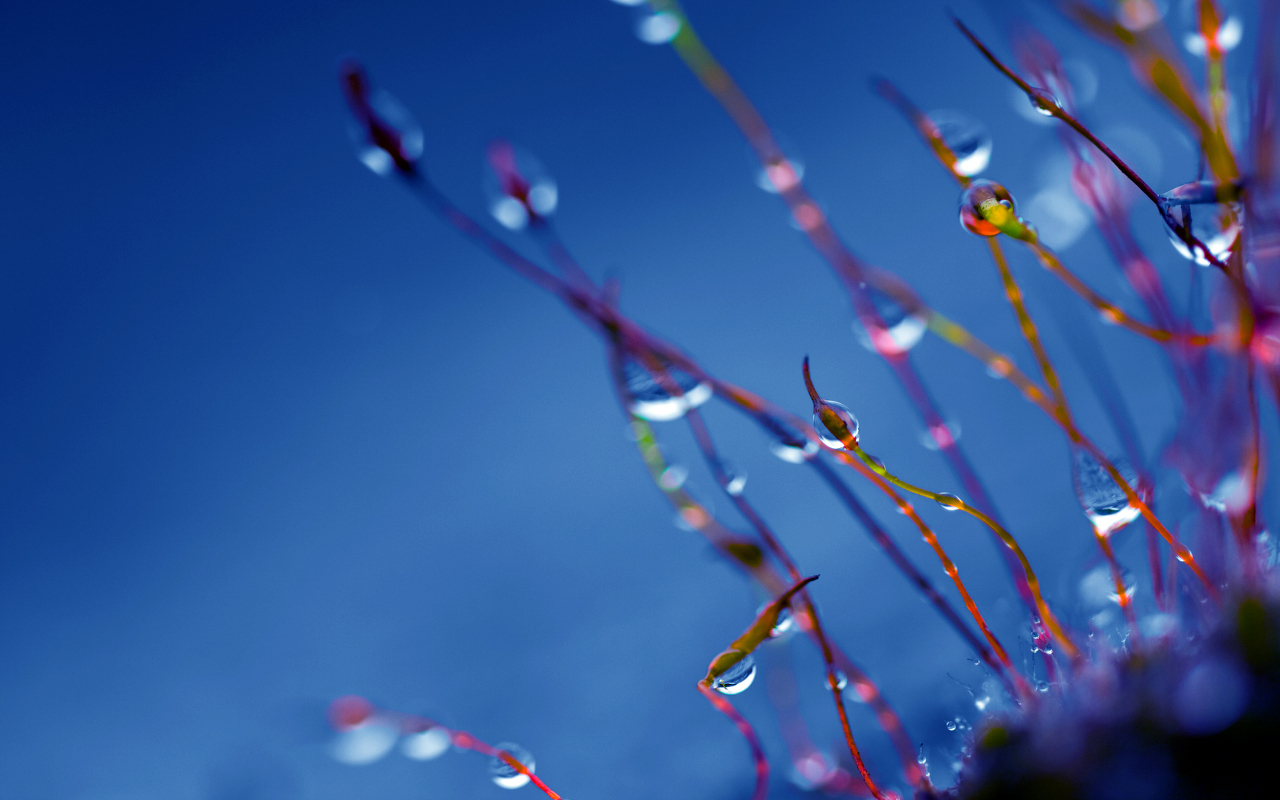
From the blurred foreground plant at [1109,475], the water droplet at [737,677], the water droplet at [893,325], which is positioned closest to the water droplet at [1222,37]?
the blurred foreground plant at [1109,475]

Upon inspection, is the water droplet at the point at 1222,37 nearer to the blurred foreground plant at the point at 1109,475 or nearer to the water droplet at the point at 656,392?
the blurred foreground plant at the point at 1109,475

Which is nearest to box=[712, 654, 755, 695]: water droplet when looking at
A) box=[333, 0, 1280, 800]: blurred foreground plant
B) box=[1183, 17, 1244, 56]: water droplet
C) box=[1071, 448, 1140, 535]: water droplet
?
box=[333, 0, 1280, 800]: blurred foreground plant

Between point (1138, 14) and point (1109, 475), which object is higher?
point (1138, 14)

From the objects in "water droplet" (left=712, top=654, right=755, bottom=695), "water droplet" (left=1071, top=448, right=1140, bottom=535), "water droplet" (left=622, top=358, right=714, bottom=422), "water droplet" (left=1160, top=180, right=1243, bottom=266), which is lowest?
"water droplet" (left=1071, top=448, right=1140, bottom=535)

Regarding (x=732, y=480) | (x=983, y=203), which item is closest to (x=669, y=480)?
(x=732, y=480)

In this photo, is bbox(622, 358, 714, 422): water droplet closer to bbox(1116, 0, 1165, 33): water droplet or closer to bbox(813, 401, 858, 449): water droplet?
bbox(813, 401, 858, 449): water droplet

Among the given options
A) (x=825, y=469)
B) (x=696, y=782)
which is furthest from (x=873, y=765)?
(x=825, y=469)

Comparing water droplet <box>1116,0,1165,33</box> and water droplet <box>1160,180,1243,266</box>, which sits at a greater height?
water droplet <box>1116,0,1165,33</box>

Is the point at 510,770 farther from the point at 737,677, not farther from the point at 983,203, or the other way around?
the point at 983,203
